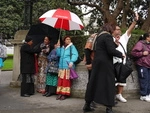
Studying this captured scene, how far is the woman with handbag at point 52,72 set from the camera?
26.3 feet

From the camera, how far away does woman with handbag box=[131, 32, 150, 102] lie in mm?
7812

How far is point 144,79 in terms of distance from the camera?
26.0 ft

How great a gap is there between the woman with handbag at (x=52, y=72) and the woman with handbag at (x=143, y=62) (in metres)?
2.02

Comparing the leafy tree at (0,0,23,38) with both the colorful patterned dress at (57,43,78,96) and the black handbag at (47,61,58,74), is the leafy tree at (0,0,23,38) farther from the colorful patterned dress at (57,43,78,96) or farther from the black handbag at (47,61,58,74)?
the colorful patterned dress at (57,43,78,96)

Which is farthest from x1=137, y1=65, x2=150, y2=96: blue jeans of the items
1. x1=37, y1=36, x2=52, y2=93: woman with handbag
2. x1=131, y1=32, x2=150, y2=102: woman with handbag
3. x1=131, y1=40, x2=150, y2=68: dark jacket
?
x1=37, y1=36, x2=52, y2=93: woman with handbag

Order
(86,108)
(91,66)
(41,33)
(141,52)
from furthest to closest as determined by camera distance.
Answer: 1. (41,33)
2. (141,52)
3. (91,66)
4. (86,108)

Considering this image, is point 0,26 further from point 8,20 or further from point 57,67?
point 57,67

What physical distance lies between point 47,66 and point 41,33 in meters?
1.39

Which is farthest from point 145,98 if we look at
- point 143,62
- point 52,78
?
point 52,78

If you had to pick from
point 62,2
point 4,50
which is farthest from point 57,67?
point 62,2

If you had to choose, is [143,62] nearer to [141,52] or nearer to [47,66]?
[141,52]

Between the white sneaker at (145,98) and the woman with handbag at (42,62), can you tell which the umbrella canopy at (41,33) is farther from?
the white sneaker at (145,98)

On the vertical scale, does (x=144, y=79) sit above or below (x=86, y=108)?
above

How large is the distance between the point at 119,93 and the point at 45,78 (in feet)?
7.04
